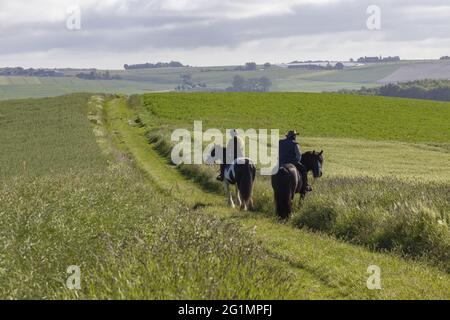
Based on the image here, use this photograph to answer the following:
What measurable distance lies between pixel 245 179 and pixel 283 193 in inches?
81.1

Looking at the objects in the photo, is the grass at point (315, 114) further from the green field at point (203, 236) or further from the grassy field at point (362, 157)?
the green field at point (203, 236)

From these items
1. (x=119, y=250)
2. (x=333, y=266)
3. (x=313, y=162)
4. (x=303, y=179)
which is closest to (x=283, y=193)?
(x=303, y=179)

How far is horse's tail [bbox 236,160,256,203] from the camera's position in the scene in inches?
656

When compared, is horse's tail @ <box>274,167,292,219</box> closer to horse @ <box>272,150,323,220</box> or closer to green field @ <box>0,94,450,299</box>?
horse @ <box>272,150,323,220</box>

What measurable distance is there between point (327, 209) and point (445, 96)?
119 metres

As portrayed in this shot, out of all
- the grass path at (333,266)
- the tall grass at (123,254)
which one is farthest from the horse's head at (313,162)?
the tall grass at (123,254)

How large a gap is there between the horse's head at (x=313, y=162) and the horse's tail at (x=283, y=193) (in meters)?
1.71

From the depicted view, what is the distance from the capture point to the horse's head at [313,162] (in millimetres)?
16344

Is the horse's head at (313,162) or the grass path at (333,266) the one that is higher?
the horse's head at (313,162)

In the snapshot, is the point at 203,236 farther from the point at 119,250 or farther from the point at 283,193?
the point at 283,193

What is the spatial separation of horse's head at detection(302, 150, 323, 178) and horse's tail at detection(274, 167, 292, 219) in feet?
Answer: 5.63

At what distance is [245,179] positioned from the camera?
1667 cm

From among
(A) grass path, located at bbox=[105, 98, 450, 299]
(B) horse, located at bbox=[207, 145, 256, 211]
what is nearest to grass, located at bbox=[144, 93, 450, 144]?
(B) horse, located at bbox=[207, 145, 256, 211]
